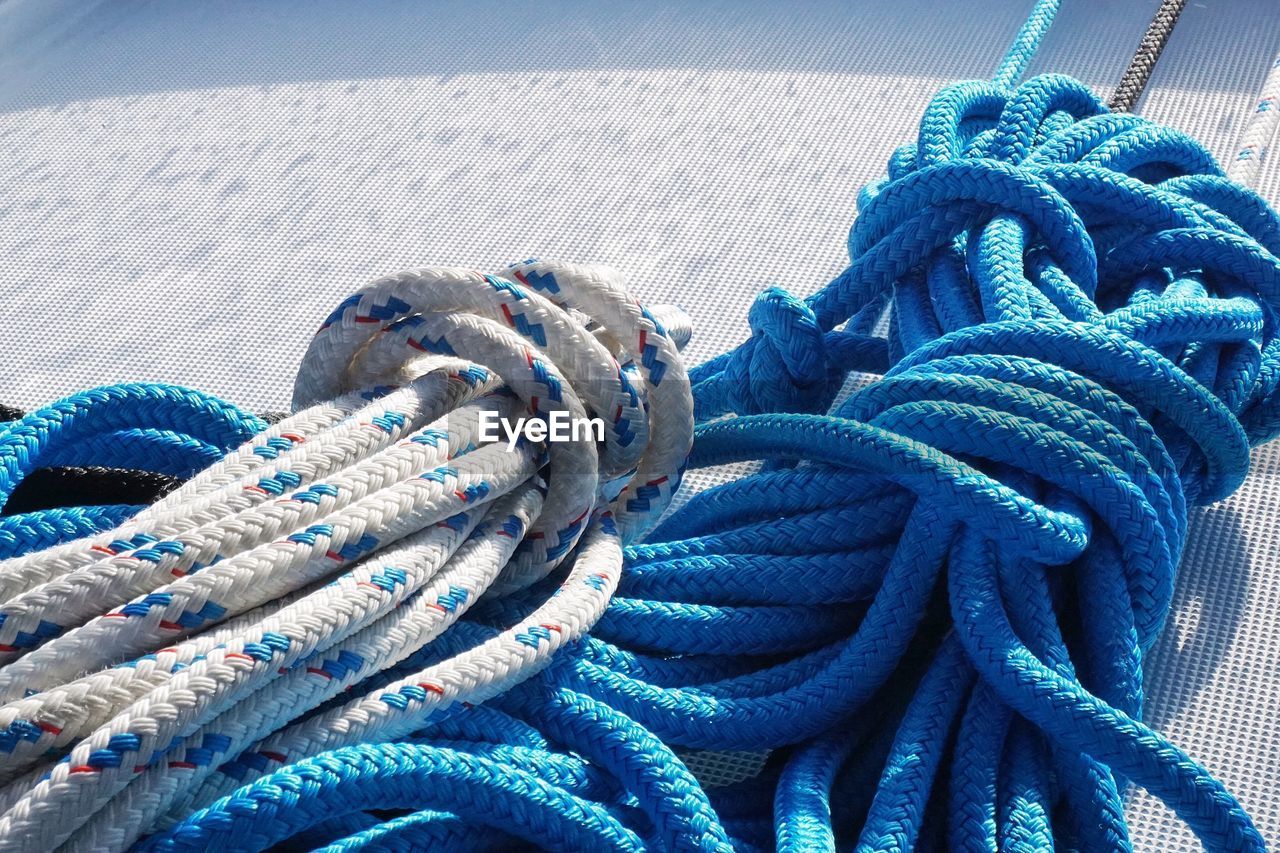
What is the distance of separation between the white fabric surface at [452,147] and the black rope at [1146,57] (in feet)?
0.14

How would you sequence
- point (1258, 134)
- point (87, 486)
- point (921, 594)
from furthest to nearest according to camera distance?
point (1258, 134)
point (87, 486)
point (921, 594)

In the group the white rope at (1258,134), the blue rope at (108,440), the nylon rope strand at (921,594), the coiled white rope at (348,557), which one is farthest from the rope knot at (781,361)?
the white rope at (1258,134)

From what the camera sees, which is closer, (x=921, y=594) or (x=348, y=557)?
(x=348, y=557)

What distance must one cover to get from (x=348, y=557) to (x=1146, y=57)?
134 centimetres

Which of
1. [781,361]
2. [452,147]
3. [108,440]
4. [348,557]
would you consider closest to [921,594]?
[781,361]

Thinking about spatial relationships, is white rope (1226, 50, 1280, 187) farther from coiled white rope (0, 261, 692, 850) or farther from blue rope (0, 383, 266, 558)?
blue rope (0, 383, 266, 558)

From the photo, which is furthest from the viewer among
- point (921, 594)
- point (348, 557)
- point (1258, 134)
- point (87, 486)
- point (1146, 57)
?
point (1146, 57)

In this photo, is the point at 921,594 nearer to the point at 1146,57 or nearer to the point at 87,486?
the point at 87,486

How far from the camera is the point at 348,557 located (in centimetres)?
89

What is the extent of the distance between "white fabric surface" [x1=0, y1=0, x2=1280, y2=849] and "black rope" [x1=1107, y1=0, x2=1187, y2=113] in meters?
0.04

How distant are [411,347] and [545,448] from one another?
0.40 ft

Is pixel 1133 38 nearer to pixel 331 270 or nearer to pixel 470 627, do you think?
pixel 331 270

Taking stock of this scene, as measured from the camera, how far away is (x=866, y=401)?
3.56ft

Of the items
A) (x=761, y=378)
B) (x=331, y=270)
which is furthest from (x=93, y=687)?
(x=331, y=270)
